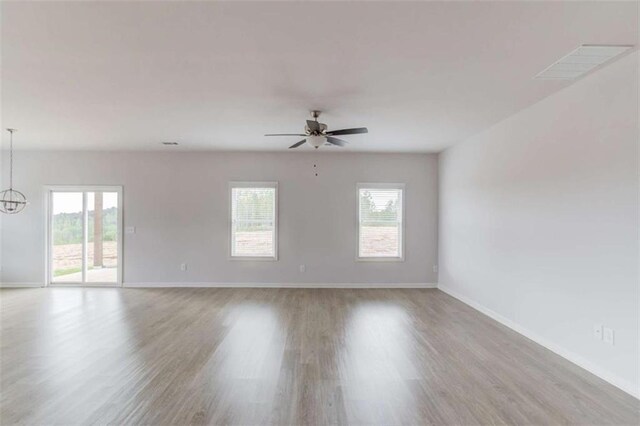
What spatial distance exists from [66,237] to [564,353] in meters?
8.32

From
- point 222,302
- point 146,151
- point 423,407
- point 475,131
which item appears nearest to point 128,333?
point 222,302

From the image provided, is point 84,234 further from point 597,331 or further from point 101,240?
point 597,331

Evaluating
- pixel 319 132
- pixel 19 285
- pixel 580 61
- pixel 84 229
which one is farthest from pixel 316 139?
pixel 19 285

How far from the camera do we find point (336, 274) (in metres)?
6.39

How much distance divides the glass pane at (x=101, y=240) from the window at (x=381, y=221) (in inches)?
197

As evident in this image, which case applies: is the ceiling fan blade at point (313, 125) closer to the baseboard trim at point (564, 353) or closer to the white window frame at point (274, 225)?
the white window frame at point (274, 225)

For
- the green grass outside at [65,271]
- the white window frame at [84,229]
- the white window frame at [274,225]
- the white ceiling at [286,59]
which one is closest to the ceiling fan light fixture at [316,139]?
the white ceiling at [286,59]

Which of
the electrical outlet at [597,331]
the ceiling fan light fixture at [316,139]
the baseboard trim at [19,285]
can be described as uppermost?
the ceiling fan light fixture at [316,139]

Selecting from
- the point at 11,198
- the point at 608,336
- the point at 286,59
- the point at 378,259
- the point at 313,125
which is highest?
the point at 286,59

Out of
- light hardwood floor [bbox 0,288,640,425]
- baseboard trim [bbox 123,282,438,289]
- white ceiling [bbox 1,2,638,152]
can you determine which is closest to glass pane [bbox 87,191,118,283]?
baseboard trim [bbox 123,282,438,289]

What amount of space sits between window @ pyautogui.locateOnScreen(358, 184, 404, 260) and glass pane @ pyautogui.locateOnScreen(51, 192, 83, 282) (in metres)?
5.74

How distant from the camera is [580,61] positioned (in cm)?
262

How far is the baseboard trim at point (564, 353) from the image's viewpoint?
8.45 ft

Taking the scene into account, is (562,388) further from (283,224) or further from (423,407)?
(283,224)
